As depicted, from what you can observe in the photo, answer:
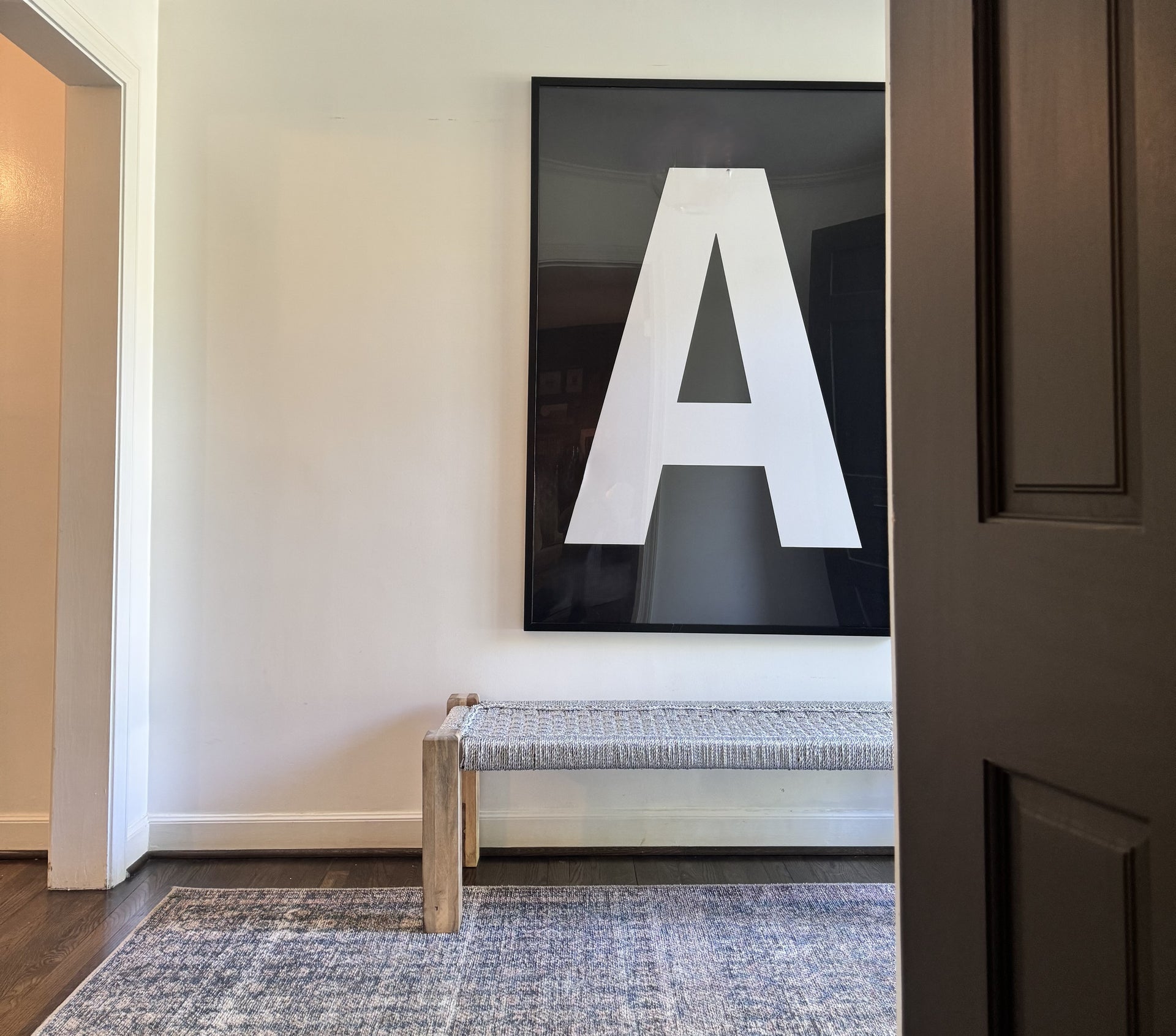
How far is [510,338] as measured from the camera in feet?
8.27

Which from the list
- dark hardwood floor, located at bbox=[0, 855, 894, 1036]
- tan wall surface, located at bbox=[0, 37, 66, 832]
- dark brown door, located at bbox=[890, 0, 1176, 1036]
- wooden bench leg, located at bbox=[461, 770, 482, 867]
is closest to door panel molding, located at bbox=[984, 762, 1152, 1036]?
dark brown door, located at bbox=[890, 0, 1176, 1036]

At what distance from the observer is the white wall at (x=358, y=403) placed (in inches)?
98.0

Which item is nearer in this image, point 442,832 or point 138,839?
point 442,832

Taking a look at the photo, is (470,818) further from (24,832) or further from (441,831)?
(24,832)

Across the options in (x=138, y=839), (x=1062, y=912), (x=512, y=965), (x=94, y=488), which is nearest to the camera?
(x=1062, y=912)

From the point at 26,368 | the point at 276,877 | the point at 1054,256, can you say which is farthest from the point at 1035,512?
the point at 26,368

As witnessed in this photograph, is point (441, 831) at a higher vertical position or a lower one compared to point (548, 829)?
higher

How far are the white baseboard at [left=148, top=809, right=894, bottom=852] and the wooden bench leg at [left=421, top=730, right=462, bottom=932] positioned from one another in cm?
49

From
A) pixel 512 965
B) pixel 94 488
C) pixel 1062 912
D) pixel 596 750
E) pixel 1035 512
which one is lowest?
pixel 512 965

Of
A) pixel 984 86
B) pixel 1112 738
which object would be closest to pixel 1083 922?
pixel 1112 738

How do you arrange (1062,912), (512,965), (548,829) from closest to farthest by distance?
(1062,912) < (512,965) < (548,829)

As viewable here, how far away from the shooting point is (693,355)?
2496 mm

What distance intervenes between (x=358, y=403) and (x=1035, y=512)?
6.98 feet

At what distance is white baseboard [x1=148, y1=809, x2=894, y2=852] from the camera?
2.48m
